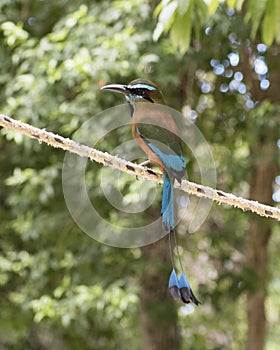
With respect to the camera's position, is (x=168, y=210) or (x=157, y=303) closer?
(x=168, y=210)

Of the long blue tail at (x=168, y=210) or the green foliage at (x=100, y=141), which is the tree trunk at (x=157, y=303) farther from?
the long blue tail at (x=168, y=210)

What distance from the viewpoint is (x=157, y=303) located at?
4.39 metres

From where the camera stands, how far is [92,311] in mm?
4008

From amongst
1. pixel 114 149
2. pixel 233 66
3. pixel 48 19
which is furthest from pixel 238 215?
pixel 48 19

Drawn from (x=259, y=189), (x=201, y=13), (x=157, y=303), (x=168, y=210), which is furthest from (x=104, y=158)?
(x=259, y=189)

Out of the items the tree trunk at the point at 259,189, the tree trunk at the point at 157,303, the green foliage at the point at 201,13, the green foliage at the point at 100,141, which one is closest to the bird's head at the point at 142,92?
the green foliage at the point at 201,13

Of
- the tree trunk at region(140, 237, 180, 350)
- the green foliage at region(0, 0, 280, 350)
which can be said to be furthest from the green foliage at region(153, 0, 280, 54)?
the tree trunk at region(140, 237, 180, 350)

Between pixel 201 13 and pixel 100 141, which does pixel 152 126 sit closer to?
pixel 201 13

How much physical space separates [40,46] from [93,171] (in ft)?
2.33

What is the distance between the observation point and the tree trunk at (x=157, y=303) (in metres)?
4.34

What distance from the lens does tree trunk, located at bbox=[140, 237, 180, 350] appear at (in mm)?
4340

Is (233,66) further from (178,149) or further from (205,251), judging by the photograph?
(178,149)

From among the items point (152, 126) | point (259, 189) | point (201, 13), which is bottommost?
point (259, 189)

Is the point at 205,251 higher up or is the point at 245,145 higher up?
the point at 245,145
